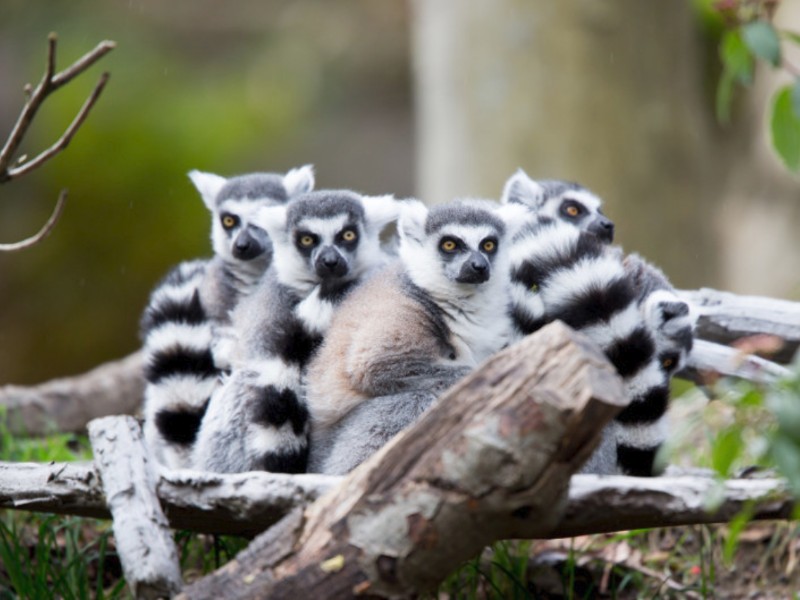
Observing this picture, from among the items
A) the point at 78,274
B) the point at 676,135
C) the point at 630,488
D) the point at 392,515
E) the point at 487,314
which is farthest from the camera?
the point at 78,274

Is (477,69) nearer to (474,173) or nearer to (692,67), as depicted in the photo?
(474,173)

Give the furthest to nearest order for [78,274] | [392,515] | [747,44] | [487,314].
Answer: [78,274], [487,314], [747,44], [392,515]

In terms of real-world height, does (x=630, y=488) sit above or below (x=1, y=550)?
above

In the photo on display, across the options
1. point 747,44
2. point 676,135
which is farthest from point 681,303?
point 676,135

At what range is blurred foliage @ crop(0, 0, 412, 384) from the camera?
32.3 ft

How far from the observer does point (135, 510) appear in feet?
7.84

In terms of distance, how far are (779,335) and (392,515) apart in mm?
2284

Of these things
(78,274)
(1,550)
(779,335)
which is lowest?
(78,274)

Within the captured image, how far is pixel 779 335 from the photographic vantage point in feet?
12.4

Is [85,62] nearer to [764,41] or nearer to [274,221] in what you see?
[274,221]

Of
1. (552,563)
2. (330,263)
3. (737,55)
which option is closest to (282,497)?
(330,263)

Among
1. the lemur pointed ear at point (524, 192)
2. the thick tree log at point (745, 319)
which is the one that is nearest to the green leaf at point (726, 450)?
the thick tree log at point (745, 319)

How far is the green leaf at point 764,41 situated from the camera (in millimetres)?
2984

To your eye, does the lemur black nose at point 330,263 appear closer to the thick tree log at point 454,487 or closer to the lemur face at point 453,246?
the lemur face at point 453,246
